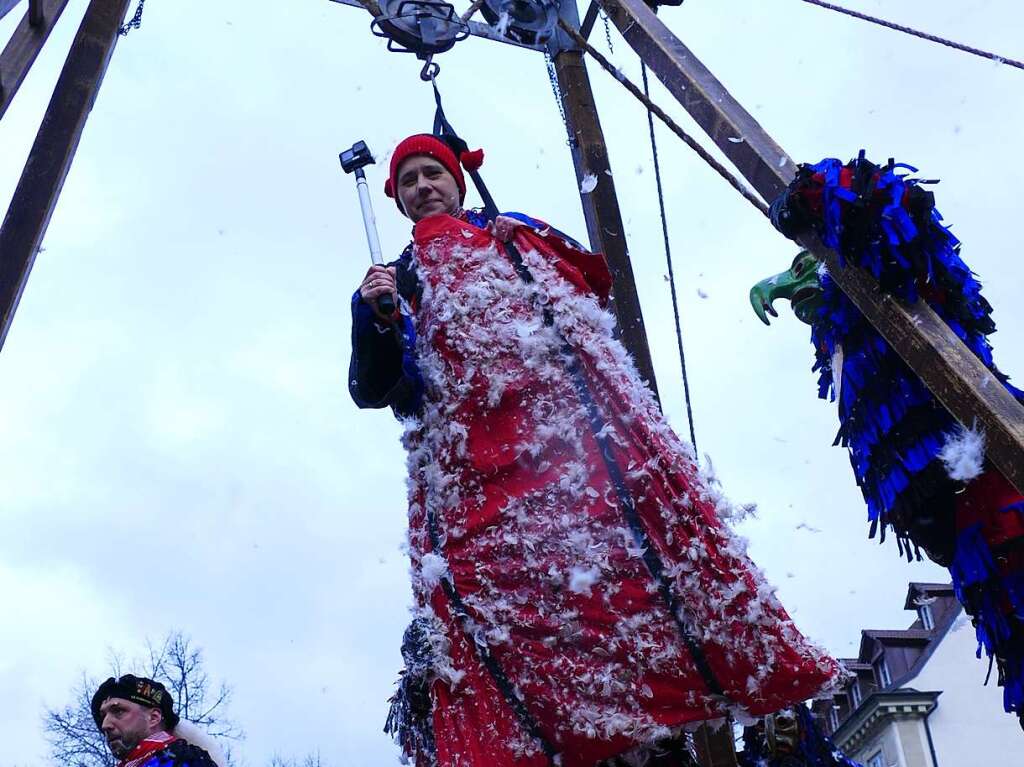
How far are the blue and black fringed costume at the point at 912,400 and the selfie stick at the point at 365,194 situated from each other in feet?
3.33

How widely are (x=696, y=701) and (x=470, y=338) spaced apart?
0.91 m

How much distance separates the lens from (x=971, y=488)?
119 inches

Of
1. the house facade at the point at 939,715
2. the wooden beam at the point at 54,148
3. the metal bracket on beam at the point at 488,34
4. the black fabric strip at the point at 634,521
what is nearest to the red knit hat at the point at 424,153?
the black fabric strip at the point at 634,521

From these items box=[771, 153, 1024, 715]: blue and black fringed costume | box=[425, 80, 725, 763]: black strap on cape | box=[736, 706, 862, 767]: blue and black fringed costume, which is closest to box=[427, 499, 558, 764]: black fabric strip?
box=[425, 80, 725, 763]: black strap on cape

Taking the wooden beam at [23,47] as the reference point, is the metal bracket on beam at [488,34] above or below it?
above

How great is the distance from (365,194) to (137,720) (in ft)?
8.01

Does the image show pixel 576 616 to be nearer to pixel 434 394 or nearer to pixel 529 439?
pixel 529 439

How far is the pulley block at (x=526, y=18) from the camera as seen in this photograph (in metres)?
4.64

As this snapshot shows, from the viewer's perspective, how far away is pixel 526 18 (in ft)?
15.3

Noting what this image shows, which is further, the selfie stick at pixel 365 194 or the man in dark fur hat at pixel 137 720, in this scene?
the man in dark fur hat at pixel 137 720

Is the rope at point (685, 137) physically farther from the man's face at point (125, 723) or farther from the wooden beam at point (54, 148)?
the man's face at point (125, 723)

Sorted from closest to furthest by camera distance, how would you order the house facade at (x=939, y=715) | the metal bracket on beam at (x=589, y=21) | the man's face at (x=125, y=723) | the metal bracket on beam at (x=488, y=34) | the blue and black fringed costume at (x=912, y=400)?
the blue and black fringed costume at (x=912, y=400), the man's face at (x=125, y=723), the metal bracket on beam at (x=589, y=21), the metal bracket on beam at (x=488, y=34), the house facade at (x=939, y=715)

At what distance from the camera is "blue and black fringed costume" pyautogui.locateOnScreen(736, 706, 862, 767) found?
376 cm

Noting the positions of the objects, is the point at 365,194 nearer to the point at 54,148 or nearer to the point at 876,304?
the point at 876,304
